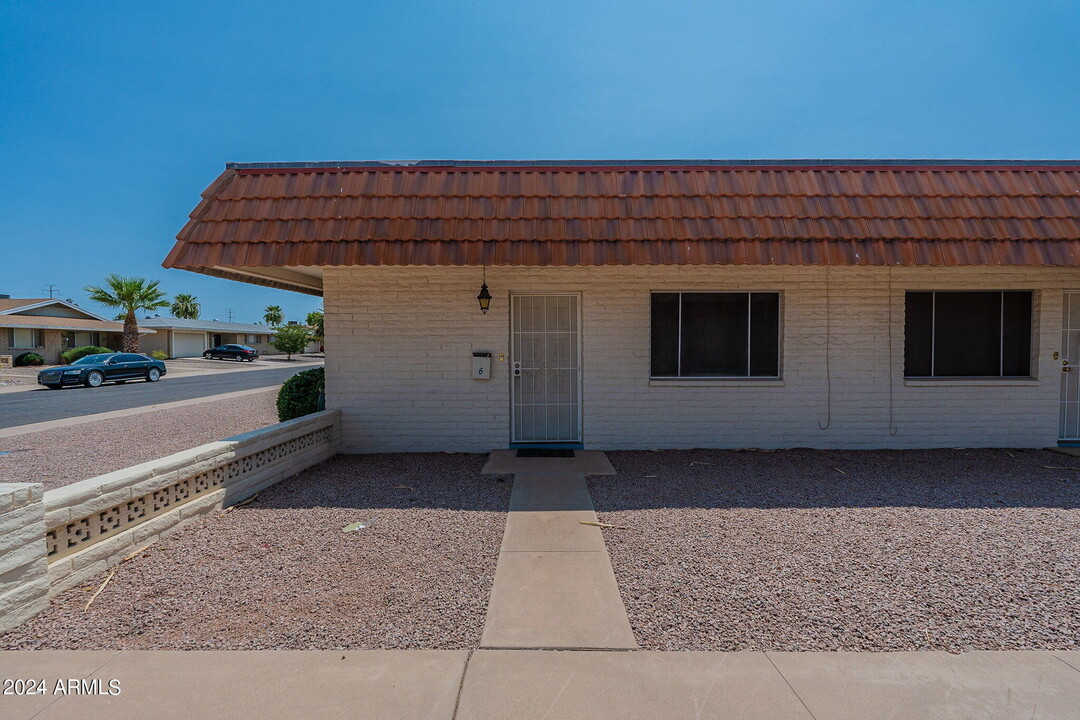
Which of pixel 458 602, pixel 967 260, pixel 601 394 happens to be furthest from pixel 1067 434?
pixel 458 602

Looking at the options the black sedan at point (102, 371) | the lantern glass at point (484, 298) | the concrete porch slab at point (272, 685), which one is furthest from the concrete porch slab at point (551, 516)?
the black sedan at point (102, 371)

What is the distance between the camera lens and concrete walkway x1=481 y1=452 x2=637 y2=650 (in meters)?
3.11

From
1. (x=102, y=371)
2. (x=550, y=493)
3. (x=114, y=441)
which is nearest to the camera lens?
(x=550, y=493)

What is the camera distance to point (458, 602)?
3.49 m

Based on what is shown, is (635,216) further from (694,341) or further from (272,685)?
(272,685)

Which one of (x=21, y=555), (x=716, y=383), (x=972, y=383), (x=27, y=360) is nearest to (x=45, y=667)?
(x=21, y=555)

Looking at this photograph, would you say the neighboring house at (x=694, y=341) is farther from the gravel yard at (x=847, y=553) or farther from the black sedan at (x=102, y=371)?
the black sedan at (x=102, y=371)

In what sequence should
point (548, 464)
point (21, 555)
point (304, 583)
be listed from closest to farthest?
point (21, 555), point (304, 583), point (548, 464)

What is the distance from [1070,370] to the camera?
7832 millimetres

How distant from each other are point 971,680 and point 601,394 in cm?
527

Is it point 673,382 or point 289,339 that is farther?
point 289,339

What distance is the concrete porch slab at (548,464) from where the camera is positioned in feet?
21.8

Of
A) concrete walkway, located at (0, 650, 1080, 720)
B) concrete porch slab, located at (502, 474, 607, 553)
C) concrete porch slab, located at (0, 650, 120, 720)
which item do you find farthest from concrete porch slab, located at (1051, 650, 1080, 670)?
concrete porch slab, located at (0, 650, 120, 720)

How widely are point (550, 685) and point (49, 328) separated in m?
45.9
